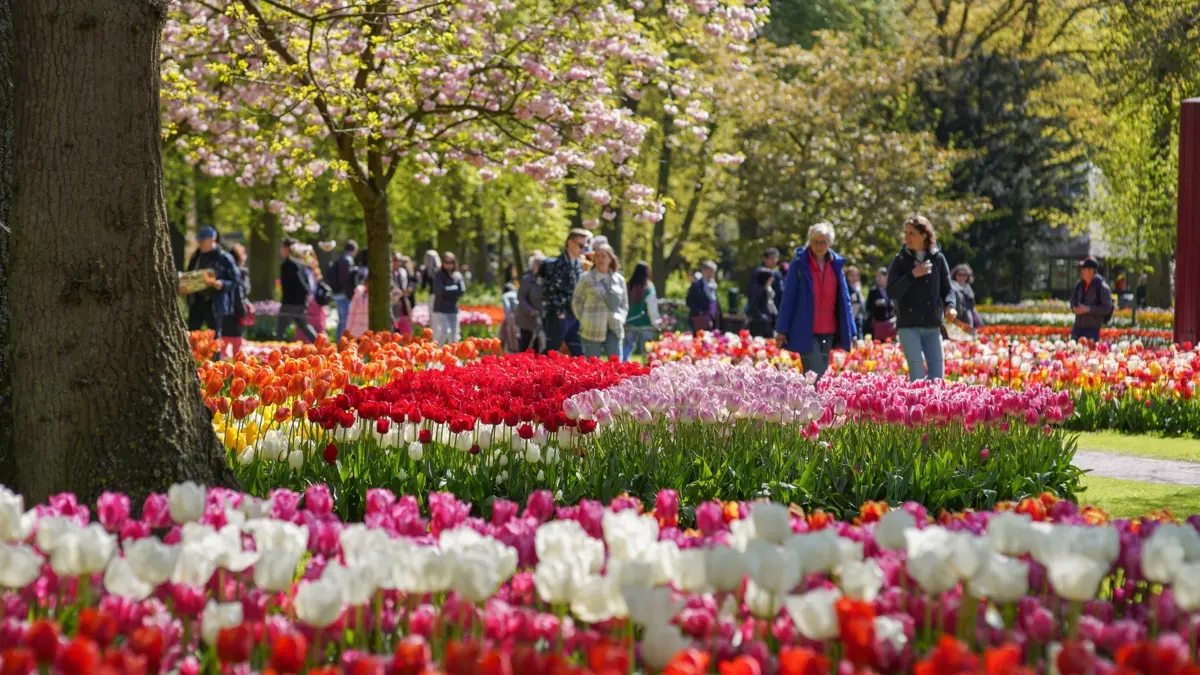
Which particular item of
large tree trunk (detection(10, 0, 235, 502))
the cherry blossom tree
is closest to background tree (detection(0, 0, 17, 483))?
large tree trunk (detection(10, 0, 235, 502))

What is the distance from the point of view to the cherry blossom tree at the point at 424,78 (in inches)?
530

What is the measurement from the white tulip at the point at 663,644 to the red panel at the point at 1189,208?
14.2m

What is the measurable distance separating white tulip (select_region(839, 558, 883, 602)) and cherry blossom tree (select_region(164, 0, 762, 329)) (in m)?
10.1

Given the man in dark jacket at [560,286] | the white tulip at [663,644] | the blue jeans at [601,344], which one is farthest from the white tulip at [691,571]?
the man in dark jacket at [560,286]

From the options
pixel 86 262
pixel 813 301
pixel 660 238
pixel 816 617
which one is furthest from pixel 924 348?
pixel 660 238

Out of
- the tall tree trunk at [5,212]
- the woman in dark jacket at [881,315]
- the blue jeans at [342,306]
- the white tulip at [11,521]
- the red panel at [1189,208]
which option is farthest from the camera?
the blue jeans at [342,306]

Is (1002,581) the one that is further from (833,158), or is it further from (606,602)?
(833,158)

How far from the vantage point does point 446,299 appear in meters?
18.6

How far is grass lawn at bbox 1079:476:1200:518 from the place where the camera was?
794 centimetres

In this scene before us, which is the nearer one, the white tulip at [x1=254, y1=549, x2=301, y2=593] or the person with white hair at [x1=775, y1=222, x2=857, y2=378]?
the white tulip at [x1=254, y1=549, x2=301, y2=593]

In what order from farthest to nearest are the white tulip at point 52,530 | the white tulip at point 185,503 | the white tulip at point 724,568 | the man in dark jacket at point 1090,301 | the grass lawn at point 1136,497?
the man in dark jacket at point 1090,301 → the grass lawn at point 1136,497 → the white tulip at point 185,503 → the white tulip at point 52,530 → the white tulip at point 724,568

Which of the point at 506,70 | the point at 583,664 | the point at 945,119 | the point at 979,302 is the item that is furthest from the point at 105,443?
the point at 979,302

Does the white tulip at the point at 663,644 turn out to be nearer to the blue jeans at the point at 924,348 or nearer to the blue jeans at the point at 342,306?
the blue jeans at the point at 924,348

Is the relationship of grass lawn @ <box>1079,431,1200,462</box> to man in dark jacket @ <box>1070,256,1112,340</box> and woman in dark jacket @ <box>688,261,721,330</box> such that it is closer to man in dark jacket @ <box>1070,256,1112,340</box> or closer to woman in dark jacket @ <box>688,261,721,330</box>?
man in dark jacket @ <box>1070,256,1112,340</box>
